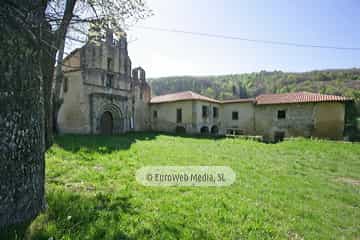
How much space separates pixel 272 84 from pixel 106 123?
200 feet

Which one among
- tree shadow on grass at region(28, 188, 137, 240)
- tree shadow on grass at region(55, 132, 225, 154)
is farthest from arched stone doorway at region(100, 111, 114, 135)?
tree shadow on grass at region(28, 188, 137, 240)

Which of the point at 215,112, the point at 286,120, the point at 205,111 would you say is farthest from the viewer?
the point at 215,112

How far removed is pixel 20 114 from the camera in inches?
88.2

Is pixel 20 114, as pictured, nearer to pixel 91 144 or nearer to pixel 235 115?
pixel 91 144

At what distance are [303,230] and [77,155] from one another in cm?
665

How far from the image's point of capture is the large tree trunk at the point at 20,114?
209 cm

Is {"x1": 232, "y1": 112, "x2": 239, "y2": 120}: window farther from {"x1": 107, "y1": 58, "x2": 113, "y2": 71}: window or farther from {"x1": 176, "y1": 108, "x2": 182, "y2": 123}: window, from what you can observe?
{"x1": 107, "y1": 58, "x2": 113, "y2": 71}: window

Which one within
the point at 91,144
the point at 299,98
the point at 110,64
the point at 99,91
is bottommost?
the point at 91,144

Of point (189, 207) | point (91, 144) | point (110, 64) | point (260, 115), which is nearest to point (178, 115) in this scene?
point (110, 64)

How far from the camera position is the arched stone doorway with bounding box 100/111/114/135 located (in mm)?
17391

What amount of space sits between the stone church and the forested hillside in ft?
131

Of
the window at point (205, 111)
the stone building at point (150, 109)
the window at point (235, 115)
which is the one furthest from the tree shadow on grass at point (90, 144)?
the window at point (235, 115)

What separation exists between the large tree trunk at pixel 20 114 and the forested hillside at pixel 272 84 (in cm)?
5423

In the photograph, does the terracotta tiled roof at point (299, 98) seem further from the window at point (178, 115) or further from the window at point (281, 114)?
the window at point (178, 115)
